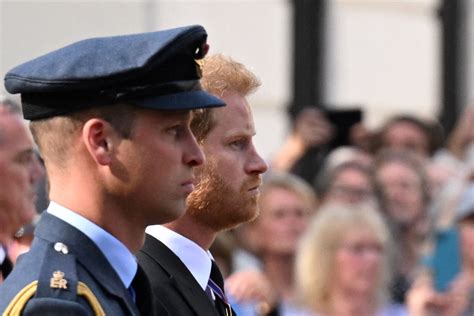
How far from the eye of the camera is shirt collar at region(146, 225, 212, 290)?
336cm

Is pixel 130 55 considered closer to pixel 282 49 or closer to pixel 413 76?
pixel 282 49

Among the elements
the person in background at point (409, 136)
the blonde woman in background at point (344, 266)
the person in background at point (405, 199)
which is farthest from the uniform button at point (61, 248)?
the person in background at point (409, 136)

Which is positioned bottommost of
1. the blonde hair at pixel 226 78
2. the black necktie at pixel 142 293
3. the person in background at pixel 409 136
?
the person in background at pixel 409 136

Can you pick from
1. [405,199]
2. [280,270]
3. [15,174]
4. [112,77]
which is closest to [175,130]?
[112,77]

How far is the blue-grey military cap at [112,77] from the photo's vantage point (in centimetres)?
274

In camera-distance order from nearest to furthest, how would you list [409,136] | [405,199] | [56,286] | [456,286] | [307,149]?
1. [56,286]
2. [456,286]
3. [405,199]
4. [307,149]
5. [409,136]

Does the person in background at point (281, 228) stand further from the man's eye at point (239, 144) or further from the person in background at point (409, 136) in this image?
the man's eye at point (239, 144)

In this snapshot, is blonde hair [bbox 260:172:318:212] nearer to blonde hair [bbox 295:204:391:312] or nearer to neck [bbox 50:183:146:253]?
blonde hair [bbox 295:204:391:312]

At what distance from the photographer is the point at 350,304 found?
21.1 ft

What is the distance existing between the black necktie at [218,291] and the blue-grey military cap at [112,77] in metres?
0.66

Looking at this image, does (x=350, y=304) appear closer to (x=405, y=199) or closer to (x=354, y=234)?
(x=354, y=234)

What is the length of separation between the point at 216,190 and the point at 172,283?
0.84 ft

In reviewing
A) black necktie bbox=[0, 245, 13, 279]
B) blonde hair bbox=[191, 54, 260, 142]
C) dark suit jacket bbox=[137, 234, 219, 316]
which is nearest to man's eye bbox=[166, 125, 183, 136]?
dark suit jacket bbox=[137, 234, 219, 316]

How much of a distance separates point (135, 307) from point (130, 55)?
44 centimetres
